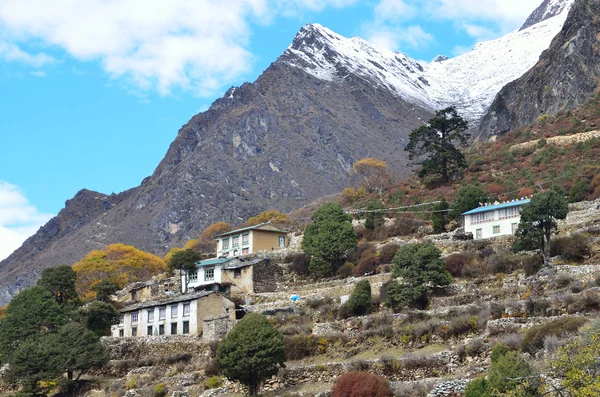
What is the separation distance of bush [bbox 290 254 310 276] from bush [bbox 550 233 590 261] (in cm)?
2197

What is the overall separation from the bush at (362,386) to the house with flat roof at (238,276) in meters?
29.5

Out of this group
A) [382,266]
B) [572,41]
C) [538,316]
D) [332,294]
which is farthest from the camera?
[572,41]

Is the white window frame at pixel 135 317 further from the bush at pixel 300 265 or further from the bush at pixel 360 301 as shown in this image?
the bush at pixel 360 301

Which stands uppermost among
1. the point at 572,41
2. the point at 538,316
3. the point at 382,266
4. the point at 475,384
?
the point at 572,41

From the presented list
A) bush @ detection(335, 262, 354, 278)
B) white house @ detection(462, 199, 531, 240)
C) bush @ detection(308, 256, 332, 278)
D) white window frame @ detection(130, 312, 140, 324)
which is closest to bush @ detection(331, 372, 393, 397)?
bush @ detection(335, 262, 354, 278)

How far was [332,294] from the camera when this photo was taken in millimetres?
50906

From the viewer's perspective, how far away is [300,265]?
205ft

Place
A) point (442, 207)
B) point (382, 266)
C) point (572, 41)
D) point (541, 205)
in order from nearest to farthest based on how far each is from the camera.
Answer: point (541, 205) → point (382, 266) → point (442, 207) → point (572, 41)

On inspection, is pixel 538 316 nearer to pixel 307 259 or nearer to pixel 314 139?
pixel 307 259

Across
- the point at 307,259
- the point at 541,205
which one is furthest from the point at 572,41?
the point at 541,205

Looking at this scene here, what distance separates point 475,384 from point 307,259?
125 feet

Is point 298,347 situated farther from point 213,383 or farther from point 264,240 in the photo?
point 264,240

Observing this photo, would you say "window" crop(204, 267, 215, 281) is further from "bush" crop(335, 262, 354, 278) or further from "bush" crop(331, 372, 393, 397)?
"bush" crop(331, 372, 393, 397)

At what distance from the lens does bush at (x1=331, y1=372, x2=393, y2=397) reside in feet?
94.9
